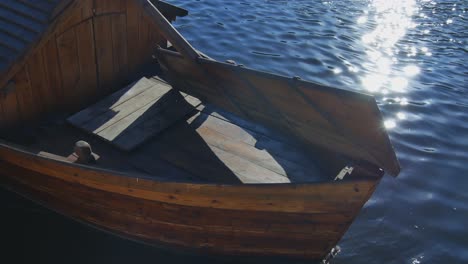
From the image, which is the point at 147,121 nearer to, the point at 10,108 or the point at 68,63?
the point at 68,63

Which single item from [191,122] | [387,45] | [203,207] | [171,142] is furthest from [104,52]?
[387,45]

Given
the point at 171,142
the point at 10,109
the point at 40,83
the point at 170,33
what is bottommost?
the point at 171,142

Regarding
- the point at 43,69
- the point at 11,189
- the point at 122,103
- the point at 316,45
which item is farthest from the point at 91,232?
the point at 316,45

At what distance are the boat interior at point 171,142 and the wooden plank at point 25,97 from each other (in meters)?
0.22

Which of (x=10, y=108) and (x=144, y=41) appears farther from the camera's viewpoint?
(x=144, y=41)

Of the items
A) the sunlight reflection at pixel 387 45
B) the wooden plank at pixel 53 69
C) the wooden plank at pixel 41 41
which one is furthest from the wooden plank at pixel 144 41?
the sunlight reflection at pixel 387 45

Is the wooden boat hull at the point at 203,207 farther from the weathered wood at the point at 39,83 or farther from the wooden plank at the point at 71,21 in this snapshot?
the wooden plank at the point at 71,21

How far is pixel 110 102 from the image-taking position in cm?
827

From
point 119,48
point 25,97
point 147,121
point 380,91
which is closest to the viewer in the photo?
point 25,97

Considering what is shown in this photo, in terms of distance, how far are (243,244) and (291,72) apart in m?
8.24

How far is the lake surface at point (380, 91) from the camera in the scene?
8.08 metres

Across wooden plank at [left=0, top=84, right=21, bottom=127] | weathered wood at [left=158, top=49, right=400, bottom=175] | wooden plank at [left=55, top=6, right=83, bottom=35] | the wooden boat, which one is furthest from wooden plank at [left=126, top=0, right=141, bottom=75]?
wooden plank at [left=0, top=84, right=21, bottom=127]

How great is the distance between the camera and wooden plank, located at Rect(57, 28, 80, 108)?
746 centimetres

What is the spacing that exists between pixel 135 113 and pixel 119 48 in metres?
1.46
